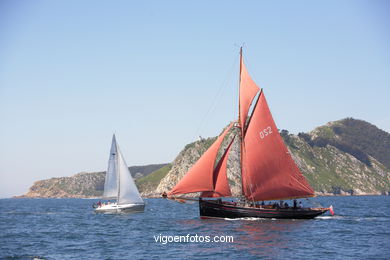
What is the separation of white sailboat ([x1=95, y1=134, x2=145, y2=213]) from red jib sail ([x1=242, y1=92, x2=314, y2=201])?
91.8ft

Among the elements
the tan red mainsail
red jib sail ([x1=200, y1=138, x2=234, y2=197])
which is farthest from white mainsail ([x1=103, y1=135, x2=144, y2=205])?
red jib sail ([x1=200, y1=138, x2=234, y2=197])

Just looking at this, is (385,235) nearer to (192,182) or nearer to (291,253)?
(291,253)

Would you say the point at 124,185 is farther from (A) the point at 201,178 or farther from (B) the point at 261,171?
(B) the point at 261,171

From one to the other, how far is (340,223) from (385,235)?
13.8 metres

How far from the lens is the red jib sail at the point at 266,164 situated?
64750mm

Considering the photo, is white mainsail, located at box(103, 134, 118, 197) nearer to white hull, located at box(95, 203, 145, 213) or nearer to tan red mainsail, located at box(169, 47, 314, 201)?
white hull, located at box(95, 203, 145, 213)

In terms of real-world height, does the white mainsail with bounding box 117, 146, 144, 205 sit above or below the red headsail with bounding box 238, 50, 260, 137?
below

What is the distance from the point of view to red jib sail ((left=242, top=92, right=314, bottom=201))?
212ft

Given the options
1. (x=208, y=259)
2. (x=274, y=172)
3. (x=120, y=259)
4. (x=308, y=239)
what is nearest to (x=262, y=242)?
(x=308, y=239)

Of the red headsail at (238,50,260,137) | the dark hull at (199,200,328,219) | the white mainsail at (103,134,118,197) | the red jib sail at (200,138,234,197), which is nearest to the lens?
the red jib sail at (200,138,234,197)

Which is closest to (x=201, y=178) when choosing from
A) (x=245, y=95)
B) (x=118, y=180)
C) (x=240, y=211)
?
(x=240, y=211)

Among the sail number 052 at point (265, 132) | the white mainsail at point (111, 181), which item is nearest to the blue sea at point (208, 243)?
the sail number 052 at point (265, 132)

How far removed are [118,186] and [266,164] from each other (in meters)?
31.3

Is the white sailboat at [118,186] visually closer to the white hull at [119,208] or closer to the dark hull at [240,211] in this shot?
the white hull at [119,208]
